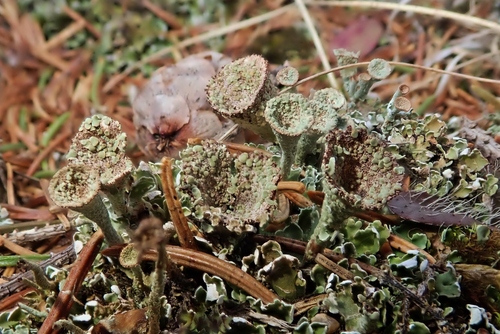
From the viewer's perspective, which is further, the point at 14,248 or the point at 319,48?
the point at 319,48

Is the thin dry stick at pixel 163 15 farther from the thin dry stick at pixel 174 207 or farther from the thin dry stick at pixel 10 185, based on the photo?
the thin dry stick at pixel 174 207

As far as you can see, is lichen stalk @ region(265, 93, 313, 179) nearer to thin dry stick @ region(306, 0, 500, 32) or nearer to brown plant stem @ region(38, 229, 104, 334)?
brown plant stem @ region(38, 229, 104, 334)

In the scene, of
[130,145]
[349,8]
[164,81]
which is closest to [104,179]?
[164,81]

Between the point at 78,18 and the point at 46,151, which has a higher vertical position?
the point at 78,18

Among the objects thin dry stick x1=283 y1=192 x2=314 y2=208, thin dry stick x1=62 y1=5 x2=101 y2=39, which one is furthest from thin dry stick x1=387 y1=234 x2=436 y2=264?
thin dry stick x1=62 y1=5 x2=101 y2=39

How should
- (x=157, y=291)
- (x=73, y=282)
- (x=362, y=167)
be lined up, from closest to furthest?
1. (x=157, y=291)
2. (x=362, y=167)
3. (x=73, y=282)

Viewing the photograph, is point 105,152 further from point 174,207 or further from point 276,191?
point 276,191

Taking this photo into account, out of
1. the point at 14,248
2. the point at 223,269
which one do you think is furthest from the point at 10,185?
the point at 223,269

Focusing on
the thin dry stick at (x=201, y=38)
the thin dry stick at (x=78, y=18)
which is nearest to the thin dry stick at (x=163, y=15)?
the thin dry stick at (x=201, y=38)
